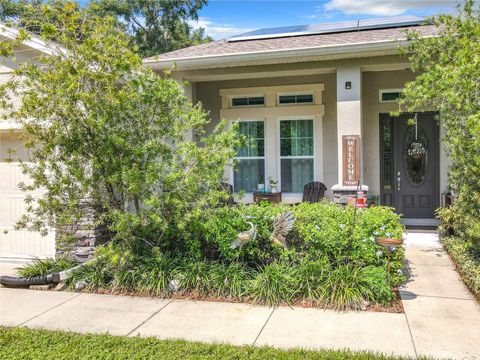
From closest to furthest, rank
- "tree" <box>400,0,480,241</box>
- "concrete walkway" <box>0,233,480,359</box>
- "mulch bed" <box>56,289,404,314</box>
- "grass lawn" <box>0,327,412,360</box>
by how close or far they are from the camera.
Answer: "grass lawn" <box>0,327,412,360</box>
"concrete walkway" <box>0,233,480,359</box>
"mulch bed" <box>56,289,404,314</box>
"tree" <box>400,0,480,241</box>

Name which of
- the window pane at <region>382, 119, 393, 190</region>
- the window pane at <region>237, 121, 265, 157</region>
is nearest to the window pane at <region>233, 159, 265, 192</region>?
the window pane at <region>237, 121, 265, 157</region>

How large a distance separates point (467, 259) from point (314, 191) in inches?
154

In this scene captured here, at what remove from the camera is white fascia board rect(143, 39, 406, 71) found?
8.10 metres

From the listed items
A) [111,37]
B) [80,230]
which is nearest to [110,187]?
[80,230]

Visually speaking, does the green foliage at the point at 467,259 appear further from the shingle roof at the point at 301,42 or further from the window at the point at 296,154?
the shingle roof at the point at 301,42

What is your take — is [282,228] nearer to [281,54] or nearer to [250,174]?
[281,54]

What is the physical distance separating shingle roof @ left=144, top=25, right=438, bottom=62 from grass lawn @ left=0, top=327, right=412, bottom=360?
17.8ft

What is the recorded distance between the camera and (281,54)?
337 inches

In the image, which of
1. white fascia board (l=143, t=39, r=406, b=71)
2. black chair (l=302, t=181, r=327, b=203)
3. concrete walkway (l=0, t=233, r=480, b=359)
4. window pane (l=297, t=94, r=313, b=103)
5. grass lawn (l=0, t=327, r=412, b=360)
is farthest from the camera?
window pane (l=297, t=94, r=313, b=103)

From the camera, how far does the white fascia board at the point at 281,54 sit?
26.6 feet

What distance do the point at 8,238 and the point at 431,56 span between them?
8.00 meters

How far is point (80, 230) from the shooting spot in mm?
Answer: 7086

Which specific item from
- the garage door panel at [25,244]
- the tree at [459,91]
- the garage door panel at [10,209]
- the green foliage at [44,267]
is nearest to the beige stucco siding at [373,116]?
the tree at [459,91]

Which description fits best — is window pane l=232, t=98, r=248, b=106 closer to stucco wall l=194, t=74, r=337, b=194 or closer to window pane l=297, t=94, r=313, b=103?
stucco wall l=194, t=74, r=337, b=194
